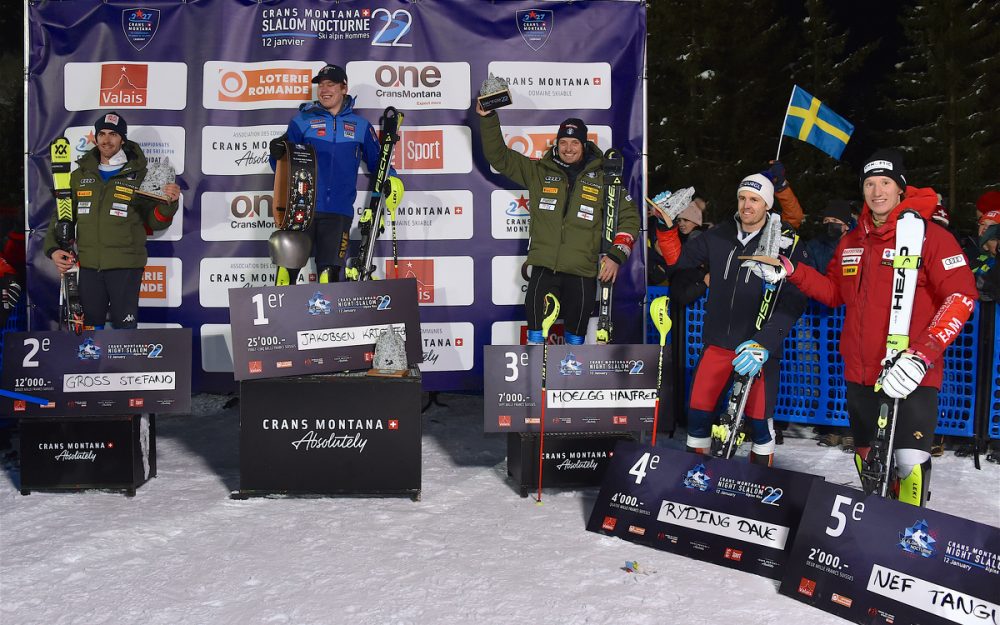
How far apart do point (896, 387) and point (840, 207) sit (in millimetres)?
3181

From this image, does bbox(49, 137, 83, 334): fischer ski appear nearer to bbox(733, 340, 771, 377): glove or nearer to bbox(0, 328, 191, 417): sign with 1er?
bbox(0, 328, 191, 417): sign with 1er

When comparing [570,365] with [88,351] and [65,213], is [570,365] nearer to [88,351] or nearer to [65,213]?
[88,351]

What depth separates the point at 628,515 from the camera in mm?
3812

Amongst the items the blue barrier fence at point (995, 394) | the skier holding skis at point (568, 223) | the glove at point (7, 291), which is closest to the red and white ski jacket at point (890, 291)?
the skier holding skis at point (568, 223)

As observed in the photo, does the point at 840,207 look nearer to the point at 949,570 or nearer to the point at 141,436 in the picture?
the point at 949,570

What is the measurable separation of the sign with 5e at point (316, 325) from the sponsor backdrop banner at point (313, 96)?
1076 mm

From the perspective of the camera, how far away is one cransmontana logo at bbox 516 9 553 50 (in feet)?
18.9

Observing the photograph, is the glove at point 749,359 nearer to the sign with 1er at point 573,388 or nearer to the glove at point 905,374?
the glove at point 905,374

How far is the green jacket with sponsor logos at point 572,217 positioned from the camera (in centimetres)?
513

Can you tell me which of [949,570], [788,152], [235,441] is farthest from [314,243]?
[788,152]

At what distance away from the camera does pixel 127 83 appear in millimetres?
5730

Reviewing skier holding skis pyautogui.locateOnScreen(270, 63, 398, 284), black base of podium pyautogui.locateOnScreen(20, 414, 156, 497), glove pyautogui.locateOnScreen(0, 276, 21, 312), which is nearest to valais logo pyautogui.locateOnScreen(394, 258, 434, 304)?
skier holding skis pyautogui.locateOnScreen(270, 63, 398, 284)

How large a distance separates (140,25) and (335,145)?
1.63 m

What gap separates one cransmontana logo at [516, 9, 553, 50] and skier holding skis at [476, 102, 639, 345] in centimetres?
82
